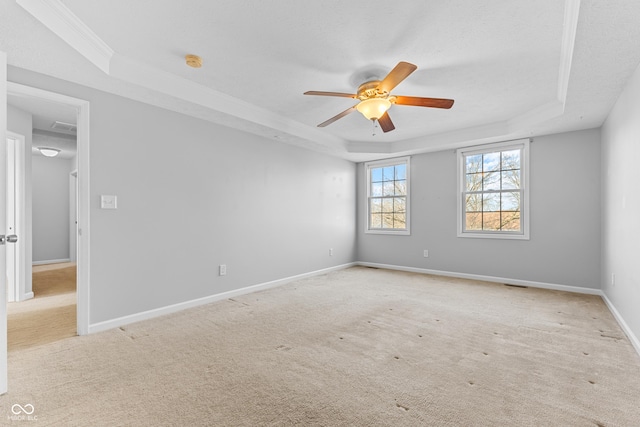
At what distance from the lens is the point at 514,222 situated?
4762 mm

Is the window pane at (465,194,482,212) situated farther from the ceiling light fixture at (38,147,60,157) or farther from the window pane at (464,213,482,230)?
the ceiling light fixture at (38,147,60,157)

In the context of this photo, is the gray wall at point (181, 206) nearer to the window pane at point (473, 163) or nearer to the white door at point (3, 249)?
the white door at point (3, 249)

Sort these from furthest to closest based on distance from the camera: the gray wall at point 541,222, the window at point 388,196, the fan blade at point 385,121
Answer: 1. the window at point 388,196
2. the gray wall at point 541,222
3. the fan blade at point 385,121

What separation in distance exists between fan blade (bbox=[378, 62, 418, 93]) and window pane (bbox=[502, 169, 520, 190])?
3285mm

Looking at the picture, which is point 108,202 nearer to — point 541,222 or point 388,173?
point 388,173

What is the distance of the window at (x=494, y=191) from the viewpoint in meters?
4.66

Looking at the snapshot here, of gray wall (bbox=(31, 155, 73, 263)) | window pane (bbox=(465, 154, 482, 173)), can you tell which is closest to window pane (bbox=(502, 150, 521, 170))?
window pane (bbox=(465, 154, 482, 173))

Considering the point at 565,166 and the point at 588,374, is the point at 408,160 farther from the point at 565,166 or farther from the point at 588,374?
the point at 588,374

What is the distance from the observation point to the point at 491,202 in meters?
4.96

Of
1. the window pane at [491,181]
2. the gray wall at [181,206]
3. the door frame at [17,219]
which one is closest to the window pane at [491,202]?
the window pane at [491,181]

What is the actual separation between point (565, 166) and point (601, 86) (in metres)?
1.81

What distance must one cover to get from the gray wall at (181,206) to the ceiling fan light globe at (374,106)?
1.91 meters

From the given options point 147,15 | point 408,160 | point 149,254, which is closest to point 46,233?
point 149,254

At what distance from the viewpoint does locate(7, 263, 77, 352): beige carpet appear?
2605 millimetres
